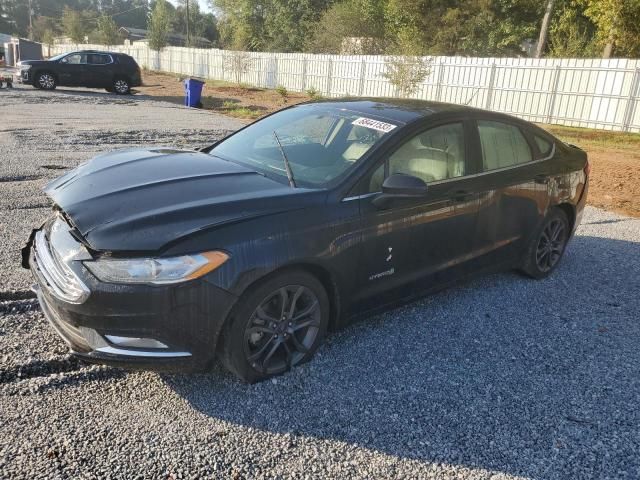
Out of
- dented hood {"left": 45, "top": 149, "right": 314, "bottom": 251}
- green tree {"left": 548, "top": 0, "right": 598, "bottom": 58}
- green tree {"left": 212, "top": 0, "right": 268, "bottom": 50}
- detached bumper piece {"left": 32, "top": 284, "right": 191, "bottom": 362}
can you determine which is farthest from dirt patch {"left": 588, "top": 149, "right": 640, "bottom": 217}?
green tree {"left": 212, "top": 0, "right": 268, "bottom": 50}

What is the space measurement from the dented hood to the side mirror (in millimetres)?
509

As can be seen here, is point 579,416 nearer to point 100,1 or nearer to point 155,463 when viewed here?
point 155,463

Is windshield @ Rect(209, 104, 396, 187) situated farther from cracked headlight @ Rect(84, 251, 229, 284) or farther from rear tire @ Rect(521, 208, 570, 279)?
rear tire @ Rect(521, 208, 570, 279)

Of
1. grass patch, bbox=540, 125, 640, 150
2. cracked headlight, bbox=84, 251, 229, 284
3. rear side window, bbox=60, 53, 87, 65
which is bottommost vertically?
grass patch, bbox=540, 125, 640, 150

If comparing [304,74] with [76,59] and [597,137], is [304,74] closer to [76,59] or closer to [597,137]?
[76,59]

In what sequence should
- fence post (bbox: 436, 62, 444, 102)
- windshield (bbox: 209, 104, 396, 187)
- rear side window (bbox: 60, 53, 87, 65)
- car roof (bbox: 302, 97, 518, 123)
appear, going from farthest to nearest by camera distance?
1. rear side window (bbox: 60, 53, 87, 65)
2. fence post (bbox: 436, 62, 444, 102)
3. car roof (bbox: 302, 97, 518, 123)
4. windshield (bbox: 209, 104, 396, 187)

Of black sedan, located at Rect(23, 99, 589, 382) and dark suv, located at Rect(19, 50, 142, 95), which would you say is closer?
black sedan, located at Rect(23, 99, 589, 382)

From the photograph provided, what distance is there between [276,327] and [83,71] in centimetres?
2404

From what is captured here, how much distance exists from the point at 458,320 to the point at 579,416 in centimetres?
121

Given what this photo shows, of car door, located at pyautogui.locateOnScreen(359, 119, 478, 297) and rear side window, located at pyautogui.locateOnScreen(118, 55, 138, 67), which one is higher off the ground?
rear side window, located at pyautogui.locateOnScreen(118, 55, 138, 67)

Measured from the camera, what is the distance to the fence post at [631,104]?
54.3 ft

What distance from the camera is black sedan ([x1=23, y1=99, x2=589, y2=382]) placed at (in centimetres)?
269

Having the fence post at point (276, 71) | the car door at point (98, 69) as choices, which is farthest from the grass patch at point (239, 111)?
the fence post at point (276, 71)

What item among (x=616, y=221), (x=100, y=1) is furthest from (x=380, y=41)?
(x=100, y=1)
